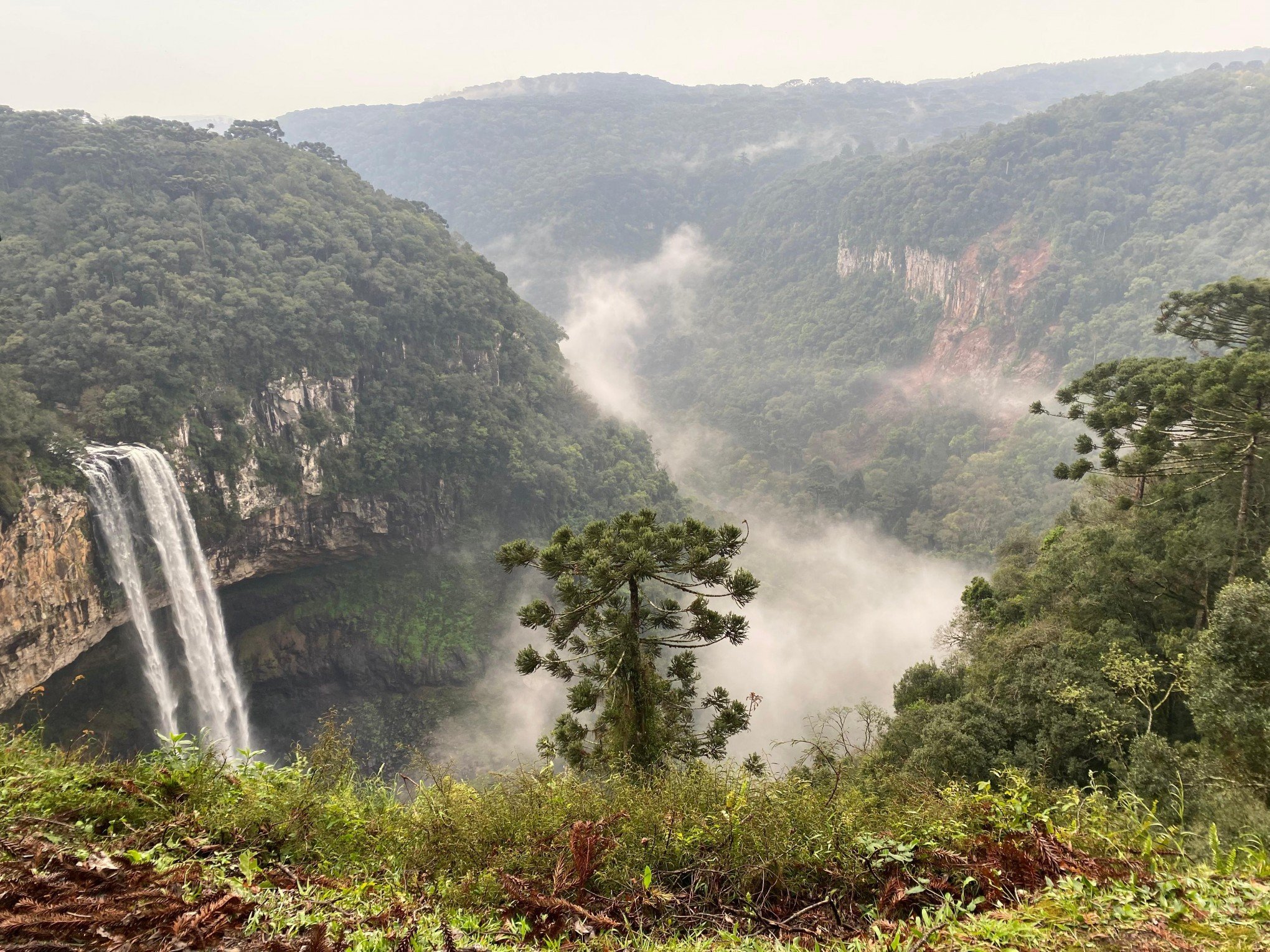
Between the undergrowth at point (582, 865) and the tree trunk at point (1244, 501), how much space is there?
1005 cm

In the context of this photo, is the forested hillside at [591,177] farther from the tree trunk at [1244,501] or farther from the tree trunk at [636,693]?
the tree trunk at [636,693]

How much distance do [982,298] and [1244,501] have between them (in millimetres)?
83900

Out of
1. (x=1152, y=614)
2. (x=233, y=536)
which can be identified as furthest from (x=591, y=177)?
(x=1152, y=614)

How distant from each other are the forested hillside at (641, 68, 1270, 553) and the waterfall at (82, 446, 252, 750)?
5579cm

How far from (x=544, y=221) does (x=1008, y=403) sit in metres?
114

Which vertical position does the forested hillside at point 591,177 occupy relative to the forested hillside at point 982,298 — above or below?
above

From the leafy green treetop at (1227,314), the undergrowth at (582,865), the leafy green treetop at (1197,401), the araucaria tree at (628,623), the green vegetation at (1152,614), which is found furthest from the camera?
the leafy green treetop at (1227,314)

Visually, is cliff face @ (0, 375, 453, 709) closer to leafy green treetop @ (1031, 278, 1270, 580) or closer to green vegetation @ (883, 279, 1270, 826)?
green vegetation @ (883, 279, 1270, 826)

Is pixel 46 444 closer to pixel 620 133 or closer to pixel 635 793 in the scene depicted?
pixel 635 793

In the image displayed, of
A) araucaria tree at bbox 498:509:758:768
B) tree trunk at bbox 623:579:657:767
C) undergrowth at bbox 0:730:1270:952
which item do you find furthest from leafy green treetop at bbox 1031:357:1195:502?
undergrowth at bbox 0:730:1270:952

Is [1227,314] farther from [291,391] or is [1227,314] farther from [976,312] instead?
[976,312]

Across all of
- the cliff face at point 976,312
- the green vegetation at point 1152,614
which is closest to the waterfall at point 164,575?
the green vegetation at point 1152,614

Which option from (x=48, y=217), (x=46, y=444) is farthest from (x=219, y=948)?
(x=48, y=217)

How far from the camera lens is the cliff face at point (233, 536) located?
19.3 meters
